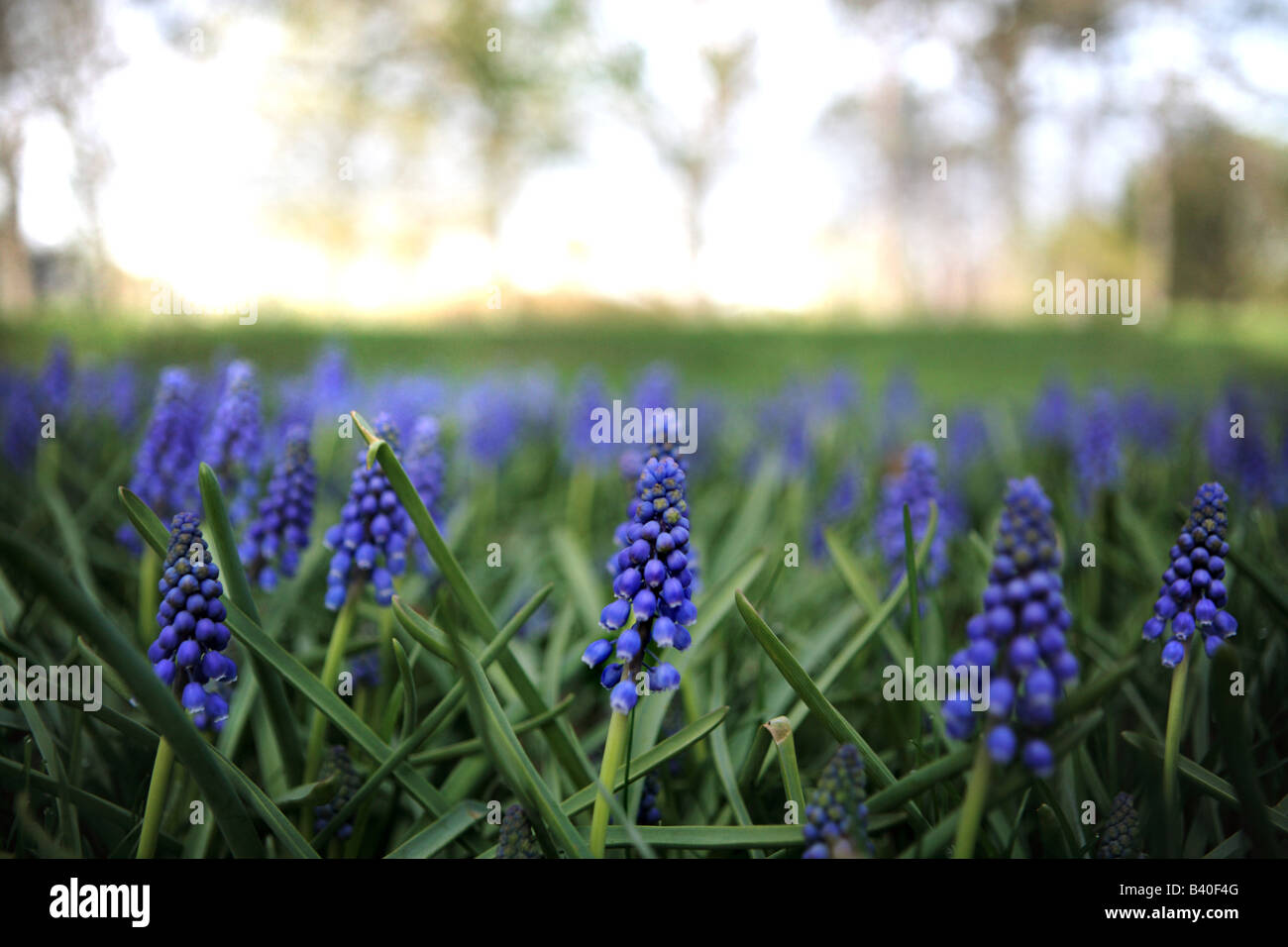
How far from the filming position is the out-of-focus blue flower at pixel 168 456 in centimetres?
254

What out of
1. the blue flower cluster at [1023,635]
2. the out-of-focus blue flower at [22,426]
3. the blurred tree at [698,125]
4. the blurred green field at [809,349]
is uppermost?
the blurred tree at [698,125]

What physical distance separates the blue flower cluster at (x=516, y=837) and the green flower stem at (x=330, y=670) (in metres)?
0.52

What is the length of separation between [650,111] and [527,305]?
3.49 meters

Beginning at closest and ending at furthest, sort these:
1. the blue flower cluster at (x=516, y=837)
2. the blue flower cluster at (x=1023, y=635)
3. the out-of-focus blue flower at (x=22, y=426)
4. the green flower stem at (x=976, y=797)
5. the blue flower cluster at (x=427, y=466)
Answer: the blue flower cluster at (x=1023, y=635) → the green flower stem at (x=976, y=797) → the blue flower cluster at (x=516, y=837) → the blue flower cluster at (x=427, y=466) → the out-of-focus blue flower at (x=22, y=426)

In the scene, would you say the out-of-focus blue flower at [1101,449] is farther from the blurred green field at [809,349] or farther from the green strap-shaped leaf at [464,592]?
the blurred green field at [809,349]

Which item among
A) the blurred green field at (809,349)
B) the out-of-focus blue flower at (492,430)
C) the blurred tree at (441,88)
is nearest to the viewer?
the out-of-focus blue flower at (492,430)

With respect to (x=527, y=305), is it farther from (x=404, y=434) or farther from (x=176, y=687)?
(x=176, y=687)

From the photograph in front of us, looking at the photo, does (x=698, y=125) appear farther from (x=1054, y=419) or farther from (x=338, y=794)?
(x=338, y=794)

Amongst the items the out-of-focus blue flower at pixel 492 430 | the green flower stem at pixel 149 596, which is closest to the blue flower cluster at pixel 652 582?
the green flower stem at pixel 149 596

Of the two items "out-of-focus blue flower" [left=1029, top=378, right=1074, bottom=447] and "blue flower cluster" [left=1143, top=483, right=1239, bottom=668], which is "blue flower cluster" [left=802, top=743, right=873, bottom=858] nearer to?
"blue flower cluster" [left=1143, top=483, right=1239, bottom=668]

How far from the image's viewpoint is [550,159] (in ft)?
36.9

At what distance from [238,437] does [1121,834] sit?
2.42 meters

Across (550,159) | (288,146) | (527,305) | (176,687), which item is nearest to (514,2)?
(550,159)

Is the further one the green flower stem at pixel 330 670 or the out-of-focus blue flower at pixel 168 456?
the out-of-focus blue flower at pixel 168 456
